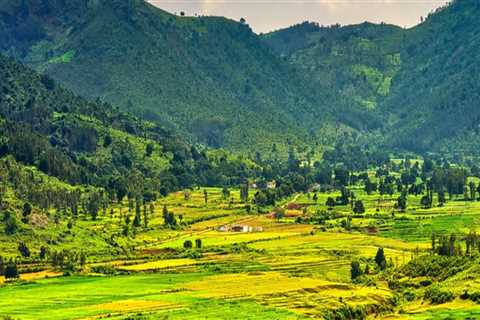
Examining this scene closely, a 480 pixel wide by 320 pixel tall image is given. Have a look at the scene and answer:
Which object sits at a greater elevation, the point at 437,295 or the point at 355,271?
the point at 355,271

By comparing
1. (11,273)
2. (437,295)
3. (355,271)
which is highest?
(11,273)

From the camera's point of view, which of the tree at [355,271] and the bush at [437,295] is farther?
the tree at [355,271]

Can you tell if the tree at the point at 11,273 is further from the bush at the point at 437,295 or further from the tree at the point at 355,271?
the bush at the point at 437,295

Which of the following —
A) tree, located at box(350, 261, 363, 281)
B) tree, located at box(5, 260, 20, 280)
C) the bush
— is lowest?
the bush

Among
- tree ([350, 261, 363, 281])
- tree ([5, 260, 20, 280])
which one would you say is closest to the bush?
tree ([350, 261, 363, 281])

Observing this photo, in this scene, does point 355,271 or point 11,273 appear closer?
point 355,271

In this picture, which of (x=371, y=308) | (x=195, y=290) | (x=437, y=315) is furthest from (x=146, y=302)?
(x=437, y=315)

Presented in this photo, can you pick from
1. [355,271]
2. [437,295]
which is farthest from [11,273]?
[437,295]

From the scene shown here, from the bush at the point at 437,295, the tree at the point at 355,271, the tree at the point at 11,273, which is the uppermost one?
the tree at the point at 11,273

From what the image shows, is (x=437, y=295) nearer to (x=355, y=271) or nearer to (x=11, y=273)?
(x=355, y=271)

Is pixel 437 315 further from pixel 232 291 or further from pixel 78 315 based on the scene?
pixel 78 315

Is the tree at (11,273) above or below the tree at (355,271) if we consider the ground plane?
above

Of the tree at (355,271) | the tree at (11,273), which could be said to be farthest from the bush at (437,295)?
the tree at (11,273)

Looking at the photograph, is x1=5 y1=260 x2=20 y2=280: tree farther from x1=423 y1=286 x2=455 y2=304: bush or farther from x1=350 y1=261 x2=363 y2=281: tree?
x1=423 y1=286 x2=455 y2=304: bush
